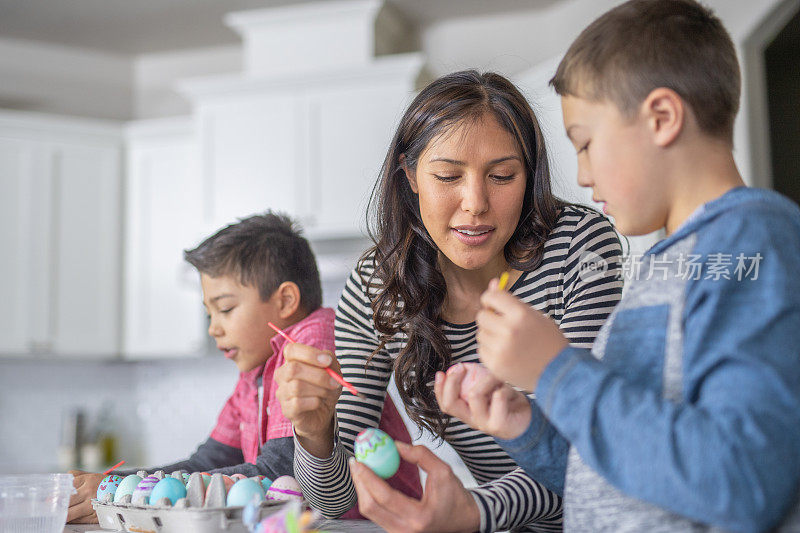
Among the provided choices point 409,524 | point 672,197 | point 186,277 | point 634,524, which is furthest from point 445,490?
point 186,277

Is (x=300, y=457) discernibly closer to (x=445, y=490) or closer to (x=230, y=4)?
(x=445, y=490)

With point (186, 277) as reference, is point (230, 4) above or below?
above

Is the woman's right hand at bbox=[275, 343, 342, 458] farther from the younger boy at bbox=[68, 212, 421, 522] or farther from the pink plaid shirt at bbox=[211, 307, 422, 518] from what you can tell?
the younger boy at bbox=[68, 212, 421, 522]

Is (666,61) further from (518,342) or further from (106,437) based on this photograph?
(106,437)

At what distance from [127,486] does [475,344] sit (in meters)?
0.58

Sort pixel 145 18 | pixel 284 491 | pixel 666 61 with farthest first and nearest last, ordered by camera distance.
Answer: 1. pixel 145 18
2. pixel 284 491
3. pixel 666 61

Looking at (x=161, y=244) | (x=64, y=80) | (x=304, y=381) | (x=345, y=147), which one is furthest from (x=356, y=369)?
(x=64, y=80)

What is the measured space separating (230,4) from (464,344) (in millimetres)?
3146

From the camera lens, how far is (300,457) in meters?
1.19

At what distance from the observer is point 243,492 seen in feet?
3.17

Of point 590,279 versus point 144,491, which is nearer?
point 144,491

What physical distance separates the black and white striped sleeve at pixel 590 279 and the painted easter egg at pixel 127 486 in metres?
0.65

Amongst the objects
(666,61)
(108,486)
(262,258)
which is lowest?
(108,486)

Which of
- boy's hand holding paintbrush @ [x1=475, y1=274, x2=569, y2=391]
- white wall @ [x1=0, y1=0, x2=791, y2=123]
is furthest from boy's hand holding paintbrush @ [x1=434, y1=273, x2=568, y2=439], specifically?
white wall @ [x1=0, y1=0, x2=791, y2=123]
